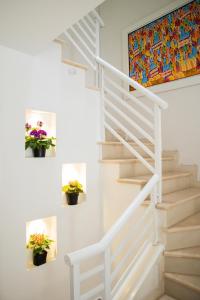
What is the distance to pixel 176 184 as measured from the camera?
2.84 m

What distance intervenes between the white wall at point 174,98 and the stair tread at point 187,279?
1561 millimetres

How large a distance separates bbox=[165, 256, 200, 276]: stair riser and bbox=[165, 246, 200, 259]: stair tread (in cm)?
3

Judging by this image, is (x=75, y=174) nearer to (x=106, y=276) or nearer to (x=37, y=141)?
(x=37, y=141)

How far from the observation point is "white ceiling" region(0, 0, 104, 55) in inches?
53.1

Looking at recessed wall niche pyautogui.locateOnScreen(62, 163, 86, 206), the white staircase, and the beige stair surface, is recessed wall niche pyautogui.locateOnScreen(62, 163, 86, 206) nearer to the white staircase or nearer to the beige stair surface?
the white staircase

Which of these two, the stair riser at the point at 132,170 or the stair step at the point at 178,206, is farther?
the stair riser at the point at 132,170

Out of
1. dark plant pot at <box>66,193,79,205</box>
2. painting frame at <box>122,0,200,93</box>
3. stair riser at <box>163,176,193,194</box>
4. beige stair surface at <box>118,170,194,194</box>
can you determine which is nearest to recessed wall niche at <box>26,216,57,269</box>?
dark plant pot at <box>66,193,79,205</box>

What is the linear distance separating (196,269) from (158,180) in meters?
0.82

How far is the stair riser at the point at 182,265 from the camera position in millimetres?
2002

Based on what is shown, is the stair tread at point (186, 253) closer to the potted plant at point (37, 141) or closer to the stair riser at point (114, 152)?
the stair riser at point (114, 152)

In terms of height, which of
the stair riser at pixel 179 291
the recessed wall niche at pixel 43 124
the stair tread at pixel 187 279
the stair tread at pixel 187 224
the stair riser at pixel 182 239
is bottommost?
the stair riser at pixel 179 291

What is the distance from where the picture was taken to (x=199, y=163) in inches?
122

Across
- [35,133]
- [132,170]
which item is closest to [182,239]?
[132,170]

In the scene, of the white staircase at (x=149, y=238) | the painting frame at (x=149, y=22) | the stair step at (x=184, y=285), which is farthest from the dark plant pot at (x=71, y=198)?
the painting frame at (x=149, y=22)
